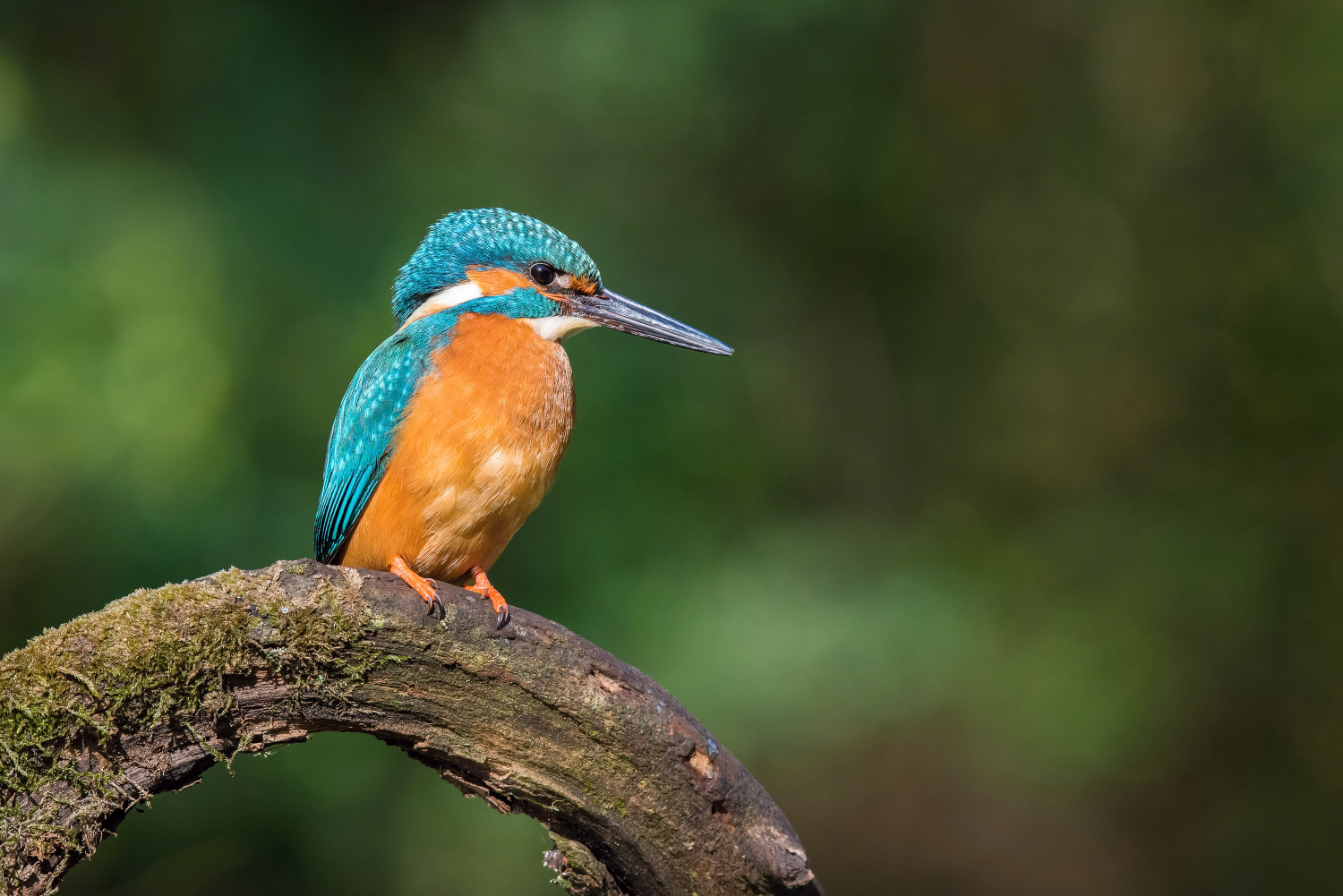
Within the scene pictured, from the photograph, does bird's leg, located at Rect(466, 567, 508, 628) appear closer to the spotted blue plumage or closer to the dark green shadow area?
the spotted blue plumage

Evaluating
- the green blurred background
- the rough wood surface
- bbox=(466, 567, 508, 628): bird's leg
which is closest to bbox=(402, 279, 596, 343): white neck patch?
bbox=(466, 567, 508, 628): bird's leg

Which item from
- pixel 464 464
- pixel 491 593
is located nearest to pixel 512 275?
pixel 464 464

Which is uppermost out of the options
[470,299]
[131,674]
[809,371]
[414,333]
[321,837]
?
[809,371]

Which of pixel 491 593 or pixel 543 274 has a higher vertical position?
pixel 543 274

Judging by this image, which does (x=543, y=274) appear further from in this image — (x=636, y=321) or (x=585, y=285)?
(x=636, y=321)

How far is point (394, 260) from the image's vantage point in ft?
13.7

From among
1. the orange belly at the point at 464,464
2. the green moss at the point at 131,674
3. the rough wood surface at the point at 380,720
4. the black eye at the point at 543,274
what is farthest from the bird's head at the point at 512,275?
the green moss at the point at 131,674

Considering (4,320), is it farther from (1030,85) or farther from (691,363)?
(1030,85)

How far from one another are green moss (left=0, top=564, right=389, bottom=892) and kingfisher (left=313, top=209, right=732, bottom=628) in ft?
0.71

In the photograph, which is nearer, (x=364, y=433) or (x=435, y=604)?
(x=435, y=604)

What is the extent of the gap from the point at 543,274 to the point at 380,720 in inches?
40.9

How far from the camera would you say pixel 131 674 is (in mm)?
1550

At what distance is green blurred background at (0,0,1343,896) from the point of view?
3.86 meters

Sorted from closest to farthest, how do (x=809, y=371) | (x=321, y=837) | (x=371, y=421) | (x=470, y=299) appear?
(x=371, y=421)
(x=470, y=299)
(x=321, y=837)
(x=809, y=371)
